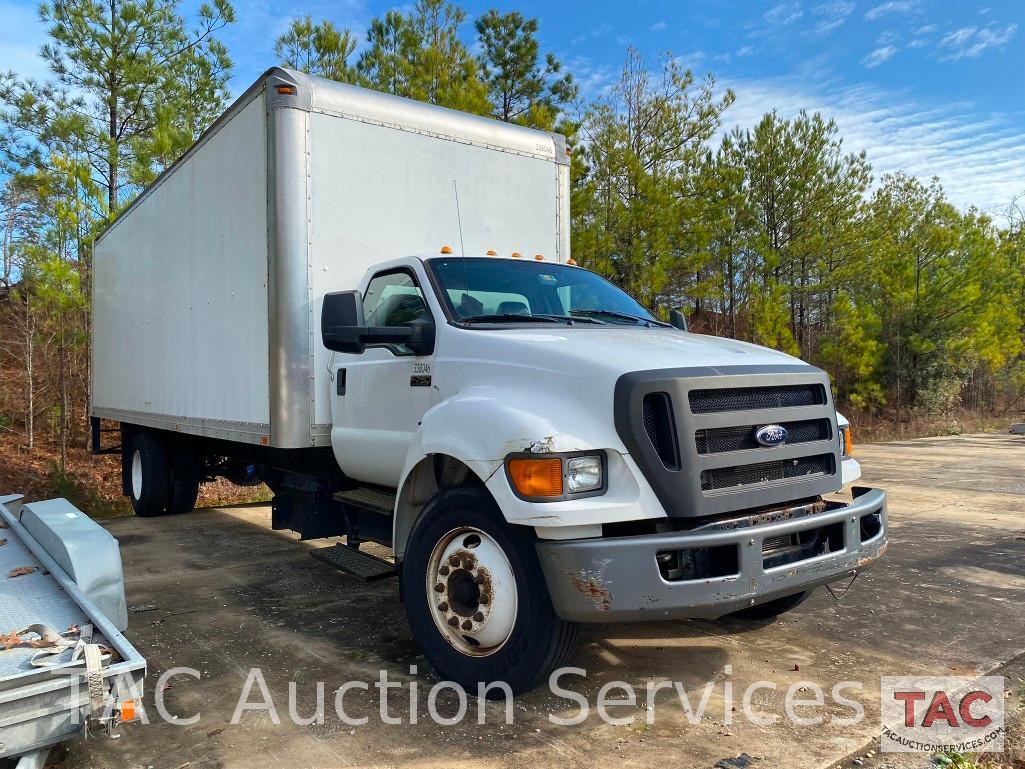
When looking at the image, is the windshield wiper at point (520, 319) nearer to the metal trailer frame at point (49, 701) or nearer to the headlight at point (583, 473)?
the headlight at point (583, 473)

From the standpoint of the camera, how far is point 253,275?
5.41 meters

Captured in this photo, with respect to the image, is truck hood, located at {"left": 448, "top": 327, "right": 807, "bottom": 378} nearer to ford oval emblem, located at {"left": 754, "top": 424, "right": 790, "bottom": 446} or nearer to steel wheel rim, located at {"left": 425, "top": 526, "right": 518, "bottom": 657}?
ford oval emblem, located at {"left": 754, "top": 424, "right": 790, "bottom": 446}

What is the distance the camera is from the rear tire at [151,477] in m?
8.63

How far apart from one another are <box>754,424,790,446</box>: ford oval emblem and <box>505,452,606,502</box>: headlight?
79cm

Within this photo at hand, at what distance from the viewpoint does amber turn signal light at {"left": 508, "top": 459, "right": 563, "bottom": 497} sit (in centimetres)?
309

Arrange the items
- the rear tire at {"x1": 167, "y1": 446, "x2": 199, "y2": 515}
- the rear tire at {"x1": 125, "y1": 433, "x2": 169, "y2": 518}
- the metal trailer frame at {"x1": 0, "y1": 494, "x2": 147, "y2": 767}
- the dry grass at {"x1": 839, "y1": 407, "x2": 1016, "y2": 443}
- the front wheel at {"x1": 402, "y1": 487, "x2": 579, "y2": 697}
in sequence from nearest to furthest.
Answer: the metal trailer frame at {"x1": 0, "y1": 494, "x2": 147, "y2": 767} → the front wheel at {"x1": 402, "y1": 487, "x2": 579, "y2": 697} → the rear tire at {"x1": 125, "y1": 433, "x2": 169, "y2": 518} → the rear tire at {"x1": 167, "y1": 446, "x2": 199, "y2": 515} → the dry grass at {"x1": 839, "y1": 407, "x2": 1016, "y2": 443}

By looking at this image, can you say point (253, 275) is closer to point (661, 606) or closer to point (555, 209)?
point (555, 209)

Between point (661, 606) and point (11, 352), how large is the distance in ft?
52.8

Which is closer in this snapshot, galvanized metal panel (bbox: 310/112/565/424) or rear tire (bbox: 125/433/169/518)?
galvanized metal panel (bbox: 310/112/565/424)

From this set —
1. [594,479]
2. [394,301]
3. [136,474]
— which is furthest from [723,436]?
[136,474]

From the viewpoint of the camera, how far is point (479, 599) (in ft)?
11.2

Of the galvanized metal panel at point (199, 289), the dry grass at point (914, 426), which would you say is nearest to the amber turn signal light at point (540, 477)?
the galvanized metal panel at point (199, 289)

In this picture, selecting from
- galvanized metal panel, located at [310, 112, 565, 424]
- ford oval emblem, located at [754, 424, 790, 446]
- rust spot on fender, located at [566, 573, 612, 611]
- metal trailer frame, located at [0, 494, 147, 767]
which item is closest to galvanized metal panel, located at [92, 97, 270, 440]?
galvanized metal panel, located at [310, 112, 565, 424]

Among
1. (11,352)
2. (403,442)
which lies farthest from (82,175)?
(403,442)
